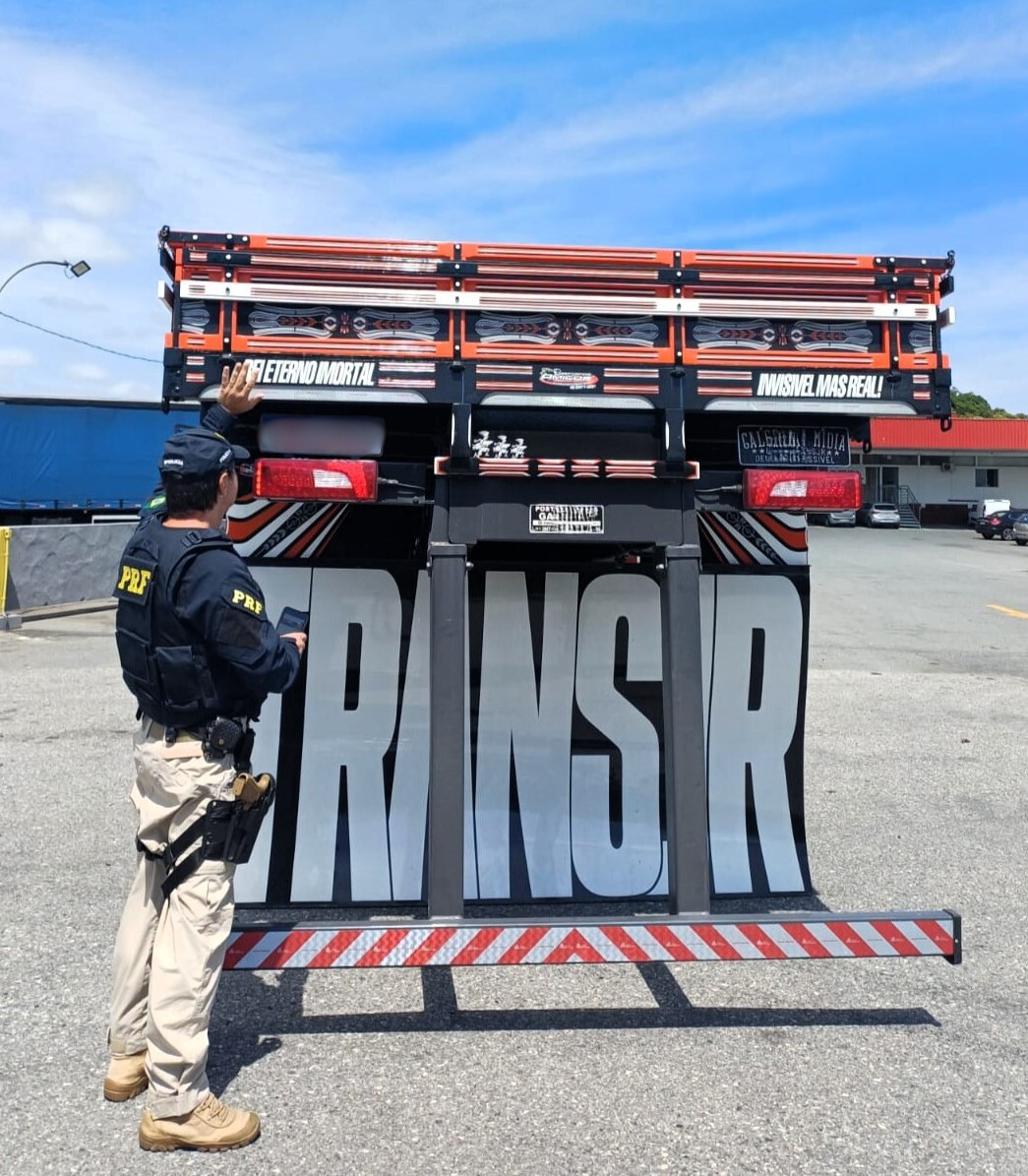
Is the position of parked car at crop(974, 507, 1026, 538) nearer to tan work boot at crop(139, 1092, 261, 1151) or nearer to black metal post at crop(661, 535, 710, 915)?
black metal post at crop(661, 535, 710, 915)

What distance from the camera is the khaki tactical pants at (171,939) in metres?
3.11

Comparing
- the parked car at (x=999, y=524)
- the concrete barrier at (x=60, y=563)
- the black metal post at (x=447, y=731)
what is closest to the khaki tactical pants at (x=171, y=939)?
the black metal post at (x=447, y=731)

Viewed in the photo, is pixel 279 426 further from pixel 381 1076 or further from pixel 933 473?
pixel 933 473

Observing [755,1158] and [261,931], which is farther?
[261,931]

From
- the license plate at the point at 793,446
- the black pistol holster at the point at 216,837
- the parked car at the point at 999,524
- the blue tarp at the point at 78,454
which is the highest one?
the blue tarp at the point at 78,454

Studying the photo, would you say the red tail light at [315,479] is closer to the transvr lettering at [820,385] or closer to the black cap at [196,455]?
the black cap at [196,455]

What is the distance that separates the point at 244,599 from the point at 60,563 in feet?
50.6

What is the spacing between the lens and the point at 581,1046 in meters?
3.73

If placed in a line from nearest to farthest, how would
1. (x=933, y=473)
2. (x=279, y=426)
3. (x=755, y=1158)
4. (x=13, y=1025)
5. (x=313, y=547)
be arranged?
(x=755, y=1158)
(x=13, y=1025)
(x=279, y=426)
(x=313, y=547)
(x=933, y=473)

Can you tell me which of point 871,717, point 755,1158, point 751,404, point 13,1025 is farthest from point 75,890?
point 871,717

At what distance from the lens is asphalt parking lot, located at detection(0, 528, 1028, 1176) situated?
3.10 meters

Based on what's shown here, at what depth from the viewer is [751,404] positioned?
397cm

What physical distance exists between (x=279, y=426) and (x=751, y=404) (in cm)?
174

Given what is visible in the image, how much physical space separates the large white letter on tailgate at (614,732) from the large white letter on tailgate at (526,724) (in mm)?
62
